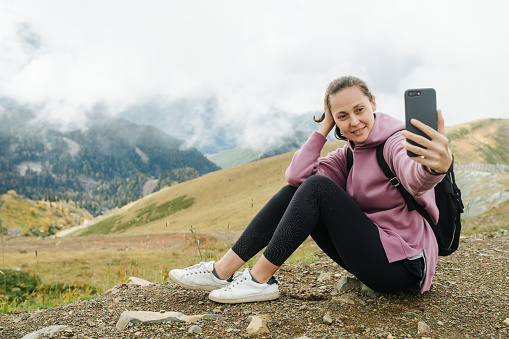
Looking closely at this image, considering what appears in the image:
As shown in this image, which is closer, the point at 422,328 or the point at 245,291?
the point at 422,328

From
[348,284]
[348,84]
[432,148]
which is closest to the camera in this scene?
[432,148]

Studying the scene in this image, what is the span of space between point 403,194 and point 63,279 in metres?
13.1

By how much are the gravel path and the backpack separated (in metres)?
0.56

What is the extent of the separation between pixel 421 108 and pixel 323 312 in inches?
69.6

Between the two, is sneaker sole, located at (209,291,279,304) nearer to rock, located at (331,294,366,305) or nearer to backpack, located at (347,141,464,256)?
rock, located at (331,294,366,305)

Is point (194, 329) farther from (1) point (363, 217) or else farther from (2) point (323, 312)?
(1) point (363, 217)

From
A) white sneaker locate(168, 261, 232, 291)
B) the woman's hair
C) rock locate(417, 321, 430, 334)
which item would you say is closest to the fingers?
the woman's hair

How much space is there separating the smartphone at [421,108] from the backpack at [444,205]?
591 mm

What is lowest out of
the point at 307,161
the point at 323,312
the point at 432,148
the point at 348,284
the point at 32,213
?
the point at 32,213

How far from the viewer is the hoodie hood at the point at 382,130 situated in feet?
9.37

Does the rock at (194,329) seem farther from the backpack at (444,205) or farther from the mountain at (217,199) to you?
the mountain at (217,199)

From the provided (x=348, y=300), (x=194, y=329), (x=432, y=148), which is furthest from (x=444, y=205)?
(x=194, y=329)

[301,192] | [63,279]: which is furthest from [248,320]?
[63,279]

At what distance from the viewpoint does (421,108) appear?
2209mm
